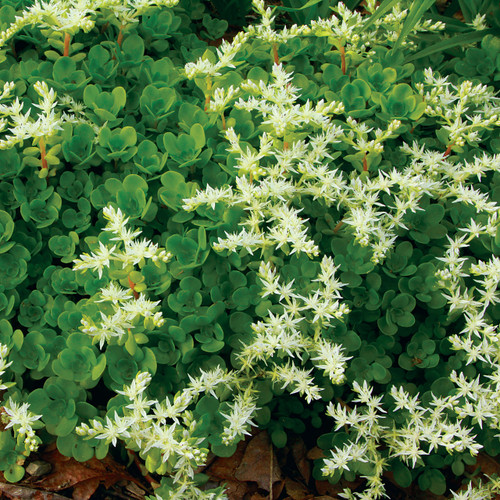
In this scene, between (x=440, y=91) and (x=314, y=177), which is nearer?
(x=314, y=177)

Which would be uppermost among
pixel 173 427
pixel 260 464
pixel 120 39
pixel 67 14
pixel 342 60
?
pixel 67 14

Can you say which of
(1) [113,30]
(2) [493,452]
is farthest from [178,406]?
(1) [113,30]

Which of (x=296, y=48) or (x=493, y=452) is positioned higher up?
(x=296, y=48)

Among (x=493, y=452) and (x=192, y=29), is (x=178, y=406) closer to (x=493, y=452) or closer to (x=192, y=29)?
(x=493, y=452)

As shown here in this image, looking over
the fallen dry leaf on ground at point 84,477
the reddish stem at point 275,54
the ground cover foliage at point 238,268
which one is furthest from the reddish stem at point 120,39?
the fallen dry leaf on ground at point 84,477

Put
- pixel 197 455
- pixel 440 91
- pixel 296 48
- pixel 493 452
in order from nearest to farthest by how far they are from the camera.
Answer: pixel 197 455
pixel 493 452
pixel 440 91
pixel 296 48

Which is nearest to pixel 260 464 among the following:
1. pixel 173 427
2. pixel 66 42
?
pixel 173 427

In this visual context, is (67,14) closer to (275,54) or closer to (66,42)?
(66,42)

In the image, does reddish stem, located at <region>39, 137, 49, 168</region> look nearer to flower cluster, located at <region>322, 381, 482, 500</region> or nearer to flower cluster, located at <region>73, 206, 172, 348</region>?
flower cluster, located at <region>73, 206, 172, 348</region>
